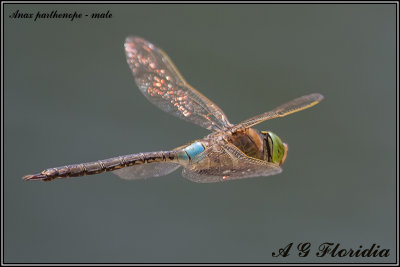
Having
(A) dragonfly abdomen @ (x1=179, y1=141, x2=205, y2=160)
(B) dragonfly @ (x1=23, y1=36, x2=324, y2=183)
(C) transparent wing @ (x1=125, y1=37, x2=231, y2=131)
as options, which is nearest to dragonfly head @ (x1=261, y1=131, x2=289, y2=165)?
(B) dragonfly @ (x1=23, y1=36, x2=324, y2=183)

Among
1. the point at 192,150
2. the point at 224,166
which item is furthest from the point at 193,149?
the point at 224,166

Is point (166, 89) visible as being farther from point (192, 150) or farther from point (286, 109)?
point (286, 109)

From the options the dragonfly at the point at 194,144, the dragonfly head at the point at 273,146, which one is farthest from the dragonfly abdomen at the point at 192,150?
the dragonfly head at the point at 273,146

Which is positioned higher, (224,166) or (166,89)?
(166,89)

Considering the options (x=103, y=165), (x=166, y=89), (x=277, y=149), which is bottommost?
(x=277, y=149)

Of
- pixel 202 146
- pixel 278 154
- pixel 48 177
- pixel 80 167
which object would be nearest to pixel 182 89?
pixel 202 146

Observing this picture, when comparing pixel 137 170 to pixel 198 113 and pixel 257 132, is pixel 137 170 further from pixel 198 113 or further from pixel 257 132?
pixel 257 132

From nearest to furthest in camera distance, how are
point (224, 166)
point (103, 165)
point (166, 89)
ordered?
point (103, 165) → point (224, 166) → point (166, 89)
